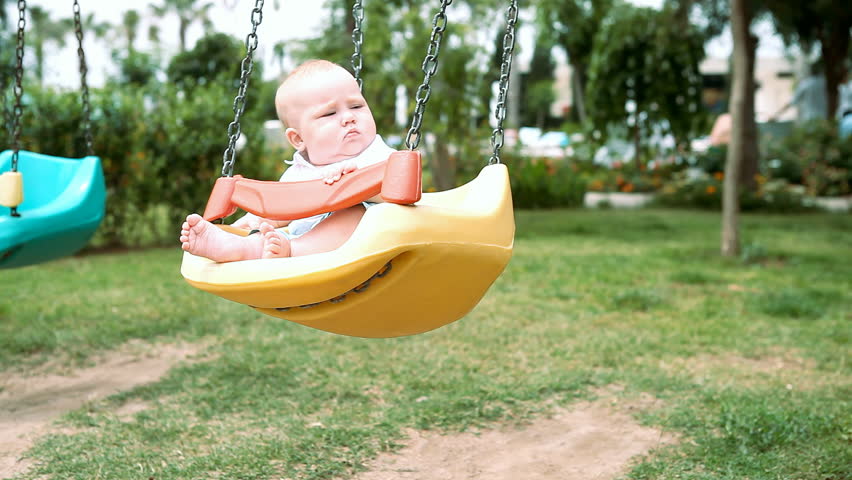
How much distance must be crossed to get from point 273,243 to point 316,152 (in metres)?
0.31

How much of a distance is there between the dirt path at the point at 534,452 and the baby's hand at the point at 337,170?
1.11 metres

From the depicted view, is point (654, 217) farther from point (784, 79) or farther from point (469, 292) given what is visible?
point (784, 79)

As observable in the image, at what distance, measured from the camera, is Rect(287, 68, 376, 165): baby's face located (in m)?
2.29

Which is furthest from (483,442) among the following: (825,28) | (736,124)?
(825,28)

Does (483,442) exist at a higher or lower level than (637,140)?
lower

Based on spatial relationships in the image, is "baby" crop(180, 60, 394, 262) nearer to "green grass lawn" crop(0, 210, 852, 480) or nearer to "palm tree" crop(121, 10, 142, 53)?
"green grass lawn" crop(0, 210, 852, 480)

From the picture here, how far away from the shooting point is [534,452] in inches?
120

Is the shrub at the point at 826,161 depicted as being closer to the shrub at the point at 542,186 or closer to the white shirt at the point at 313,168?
the shrub at the point at 542,186

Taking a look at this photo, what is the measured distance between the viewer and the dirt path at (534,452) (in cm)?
284

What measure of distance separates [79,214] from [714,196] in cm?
974

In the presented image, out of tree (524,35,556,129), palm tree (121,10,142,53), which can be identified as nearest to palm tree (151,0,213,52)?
palm tree (121,10,142,53)

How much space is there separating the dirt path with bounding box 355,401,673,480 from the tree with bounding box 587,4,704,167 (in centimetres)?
896

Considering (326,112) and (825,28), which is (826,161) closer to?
(825,28)

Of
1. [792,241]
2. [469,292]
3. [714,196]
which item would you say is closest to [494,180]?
[469,292]
